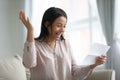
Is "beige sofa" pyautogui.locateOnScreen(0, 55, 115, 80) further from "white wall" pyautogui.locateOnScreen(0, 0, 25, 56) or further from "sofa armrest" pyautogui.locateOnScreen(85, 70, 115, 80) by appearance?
"white wall" pyautogui.locateOnScreen(0, 0, 25, 56)

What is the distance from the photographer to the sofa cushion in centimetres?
239

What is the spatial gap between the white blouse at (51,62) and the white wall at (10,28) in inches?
79.7

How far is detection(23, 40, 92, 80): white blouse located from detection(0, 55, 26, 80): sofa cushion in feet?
3.30

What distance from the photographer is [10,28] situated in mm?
3490

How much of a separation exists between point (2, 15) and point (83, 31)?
3.62ft

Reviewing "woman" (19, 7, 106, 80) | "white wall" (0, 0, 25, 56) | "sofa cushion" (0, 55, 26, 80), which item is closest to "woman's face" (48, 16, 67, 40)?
"woman" (19, 7, 106, 80)

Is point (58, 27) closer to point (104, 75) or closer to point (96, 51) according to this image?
point (96, 51)

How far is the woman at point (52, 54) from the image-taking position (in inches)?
54.2

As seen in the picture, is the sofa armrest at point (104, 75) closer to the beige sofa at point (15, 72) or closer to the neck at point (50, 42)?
the beige sofa at point (15, 72)

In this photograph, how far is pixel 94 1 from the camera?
3342 millimetres

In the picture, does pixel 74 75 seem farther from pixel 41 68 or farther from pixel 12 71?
pixel 12 71

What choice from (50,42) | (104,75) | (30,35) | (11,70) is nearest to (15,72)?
(11,70)

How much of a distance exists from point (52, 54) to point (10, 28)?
2133 mm

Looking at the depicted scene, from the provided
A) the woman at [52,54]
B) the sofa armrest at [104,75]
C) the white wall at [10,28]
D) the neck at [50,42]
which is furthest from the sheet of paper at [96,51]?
the white wall at [10,28]
